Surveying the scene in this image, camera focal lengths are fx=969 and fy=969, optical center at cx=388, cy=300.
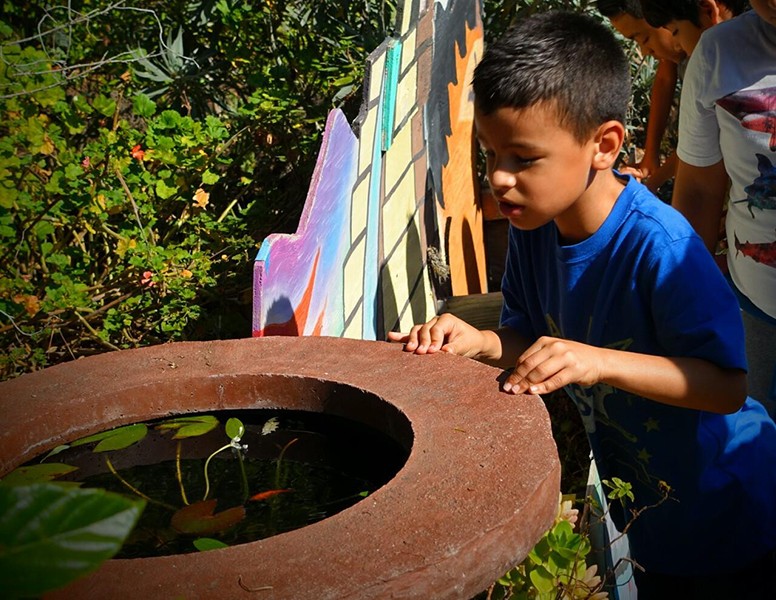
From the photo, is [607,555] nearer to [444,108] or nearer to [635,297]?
[635,297]

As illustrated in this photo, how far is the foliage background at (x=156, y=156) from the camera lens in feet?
10.1

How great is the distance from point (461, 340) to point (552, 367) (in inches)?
15.0

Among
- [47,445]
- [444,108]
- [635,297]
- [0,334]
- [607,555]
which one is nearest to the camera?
[47,445]

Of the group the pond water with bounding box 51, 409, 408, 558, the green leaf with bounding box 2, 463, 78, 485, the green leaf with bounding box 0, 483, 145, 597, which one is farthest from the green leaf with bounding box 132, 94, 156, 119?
the green leaf with bounding box 0, 483, 145, 597

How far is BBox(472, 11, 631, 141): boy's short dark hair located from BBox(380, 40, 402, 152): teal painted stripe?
94 centimetres

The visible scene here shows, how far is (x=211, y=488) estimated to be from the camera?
5.49 ft

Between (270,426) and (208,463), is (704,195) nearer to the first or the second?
(270,426)

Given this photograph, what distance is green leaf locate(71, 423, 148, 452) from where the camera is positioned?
1.69 m

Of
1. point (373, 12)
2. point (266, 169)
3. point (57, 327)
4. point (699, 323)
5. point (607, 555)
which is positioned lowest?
point (607, 555)

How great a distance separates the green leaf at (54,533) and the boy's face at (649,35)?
3.34 metres

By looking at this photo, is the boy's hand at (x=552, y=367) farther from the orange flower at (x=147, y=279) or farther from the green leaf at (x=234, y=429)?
the orange flower at (x=147, y=279)

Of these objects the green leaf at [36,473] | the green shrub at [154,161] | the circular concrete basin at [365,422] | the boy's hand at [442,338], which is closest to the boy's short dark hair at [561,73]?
the boy's hand at [442,338]

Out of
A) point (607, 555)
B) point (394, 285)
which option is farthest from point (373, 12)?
point (607, 555)

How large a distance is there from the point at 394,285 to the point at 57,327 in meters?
1.12
